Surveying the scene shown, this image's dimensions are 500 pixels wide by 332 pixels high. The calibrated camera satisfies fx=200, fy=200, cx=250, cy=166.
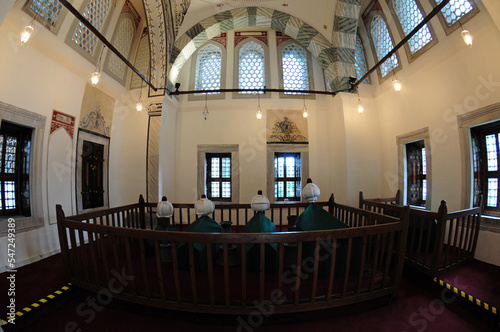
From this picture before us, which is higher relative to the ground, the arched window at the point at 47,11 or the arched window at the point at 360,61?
the arched window at the point at 360,61

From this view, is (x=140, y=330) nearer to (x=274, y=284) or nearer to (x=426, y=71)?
(x=274, y=284)

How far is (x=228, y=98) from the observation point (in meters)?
5.66

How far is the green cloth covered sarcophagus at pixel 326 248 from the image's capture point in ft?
6.63

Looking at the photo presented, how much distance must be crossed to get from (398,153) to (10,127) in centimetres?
706

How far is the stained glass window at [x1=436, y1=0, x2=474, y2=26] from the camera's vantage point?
311 cm

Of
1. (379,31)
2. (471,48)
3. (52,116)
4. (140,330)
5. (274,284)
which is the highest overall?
(379,31)

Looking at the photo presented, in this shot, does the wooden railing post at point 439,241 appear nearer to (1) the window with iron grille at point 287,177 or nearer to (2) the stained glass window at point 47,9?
(1) the window with iron grille at point 287,177

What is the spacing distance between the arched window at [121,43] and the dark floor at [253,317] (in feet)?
14.3

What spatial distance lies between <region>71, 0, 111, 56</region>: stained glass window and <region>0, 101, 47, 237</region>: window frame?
165 cm

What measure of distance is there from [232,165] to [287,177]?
1579 millimetres

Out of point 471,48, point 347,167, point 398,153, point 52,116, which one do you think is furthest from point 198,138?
point 471,48

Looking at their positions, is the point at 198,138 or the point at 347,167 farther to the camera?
the point at 198,138

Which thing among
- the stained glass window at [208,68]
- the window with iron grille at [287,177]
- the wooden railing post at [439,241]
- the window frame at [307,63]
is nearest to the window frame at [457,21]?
the window frame at [307,63]

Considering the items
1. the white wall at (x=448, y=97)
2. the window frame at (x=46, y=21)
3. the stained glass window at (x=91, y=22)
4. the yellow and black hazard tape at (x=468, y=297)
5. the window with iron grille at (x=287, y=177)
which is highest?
the stained glass window at (x=91, y=22)
